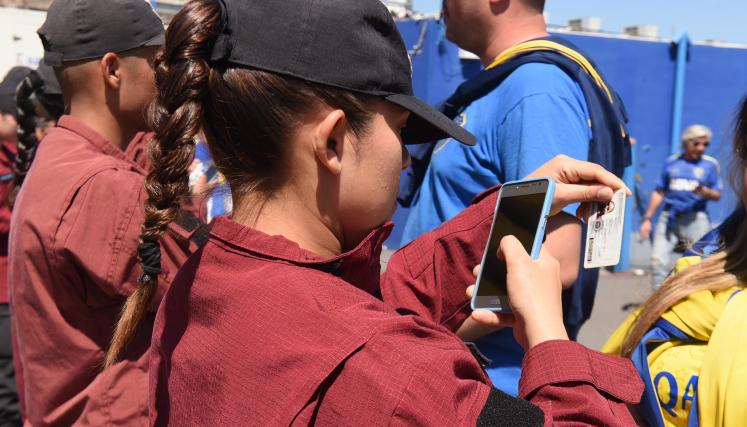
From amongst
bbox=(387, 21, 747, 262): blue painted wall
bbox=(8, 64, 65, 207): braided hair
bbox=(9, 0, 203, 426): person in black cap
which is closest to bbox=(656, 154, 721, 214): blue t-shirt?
bbox=(387, 21, 747, 262): blue painted wall

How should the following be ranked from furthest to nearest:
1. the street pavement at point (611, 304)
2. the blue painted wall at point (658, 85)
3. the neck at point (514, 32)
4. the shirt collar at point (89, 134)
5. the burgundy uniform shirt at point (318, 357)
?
the blue painted wall at point (658, 85), the street pavement at point (611, 304), the neck at point (514, 32), the shirt collar at point (89, 134), the burgundy uniform shirt at point (318, 357)

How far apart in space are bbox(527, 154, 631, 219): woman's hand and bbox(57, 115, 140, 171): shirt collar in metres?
1.43

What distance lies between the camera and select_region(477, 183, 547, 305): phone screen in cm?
148

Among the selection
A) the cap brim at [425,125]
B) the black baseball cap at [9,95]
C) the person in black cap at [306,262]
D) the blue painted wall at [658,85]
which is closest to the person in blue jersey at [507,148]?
the cap brim at [425,125]

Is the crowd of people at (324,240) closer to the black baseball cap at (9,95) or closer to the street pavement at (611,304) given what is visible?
the black baseball cap at (9,95)

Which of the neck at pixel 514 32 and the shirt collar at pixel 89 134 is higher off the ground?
the neck at pixel 514 32

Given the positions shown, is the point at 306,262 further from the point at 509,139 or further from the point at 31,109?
the point at 31,109

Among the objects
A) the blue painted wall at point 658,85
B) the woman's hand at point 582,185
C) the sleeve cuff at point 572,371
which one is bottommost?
the blue painted wall at point 658,85

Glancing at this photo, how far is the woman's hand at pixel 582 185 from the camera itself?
5.30 ft

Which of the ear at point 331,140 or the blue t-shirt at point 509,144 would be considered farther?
the blue t-shirt at point 509,144

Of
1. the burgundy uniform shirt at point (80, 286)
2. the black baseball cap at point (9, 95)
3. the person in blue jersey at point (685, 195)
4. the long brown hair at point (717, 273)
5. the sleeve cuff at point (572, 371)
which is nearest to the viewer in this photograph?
the sleeve cuff at point (572, 371)

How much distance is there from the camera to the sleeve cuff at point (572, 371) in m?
1.21

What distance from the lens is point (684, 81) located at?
13797 mm

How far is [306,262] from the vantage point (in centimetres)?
125
